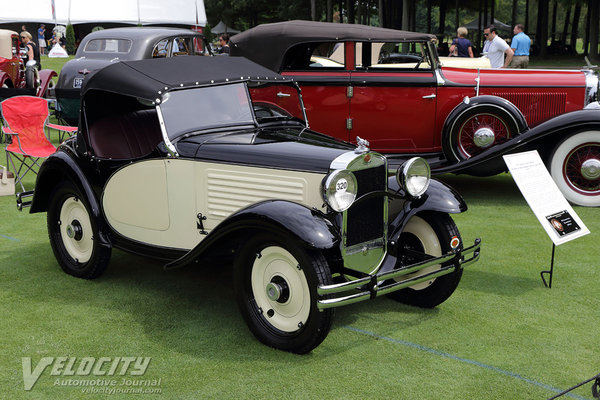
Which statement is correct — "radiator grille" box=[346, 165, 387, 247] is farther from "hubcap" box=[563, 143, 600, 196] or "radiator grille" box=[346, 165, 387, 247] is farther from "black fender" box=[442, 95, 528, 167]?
"hubcap" box=[563, 143, 600, 196]

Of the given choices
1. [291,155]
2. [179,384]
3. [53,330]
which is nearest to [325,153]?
[291,155]

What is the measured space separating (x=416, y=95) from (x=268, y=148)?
428 centimetres

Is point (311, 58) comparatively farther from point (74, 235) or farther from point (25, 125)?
point (74, 235)

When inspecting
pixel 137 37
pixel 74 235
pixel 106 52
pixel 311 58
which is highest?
pixel 137 37

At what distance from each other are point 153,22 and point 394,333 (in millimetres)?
28811

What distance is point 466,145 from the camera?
813 centimetres

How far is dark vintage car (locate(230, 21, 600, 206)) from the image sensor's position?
314 inches

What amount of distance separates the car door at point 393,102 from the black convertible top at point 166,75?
3.14 m

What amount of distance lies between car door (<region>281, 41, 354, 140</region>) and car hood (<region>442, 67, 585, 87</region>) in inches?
51.7

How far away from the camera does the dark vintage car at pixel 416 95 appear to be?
26.2 ft

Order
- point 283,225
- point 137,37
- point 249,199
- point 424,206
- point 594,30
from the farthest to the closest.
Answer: point 594,30 < point 137,37 < point 424,206 < point 249,199 < point 283,225

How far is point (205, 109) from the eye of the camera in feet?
15.9

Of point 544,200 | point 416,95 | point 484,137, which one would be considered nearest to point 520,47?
point 416,95

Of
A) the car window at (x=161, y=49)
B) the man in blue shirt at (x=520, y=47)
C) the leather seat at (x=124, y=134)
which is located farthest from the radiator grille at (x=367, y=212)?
the man in blue shirt at (x=520, y=47)
